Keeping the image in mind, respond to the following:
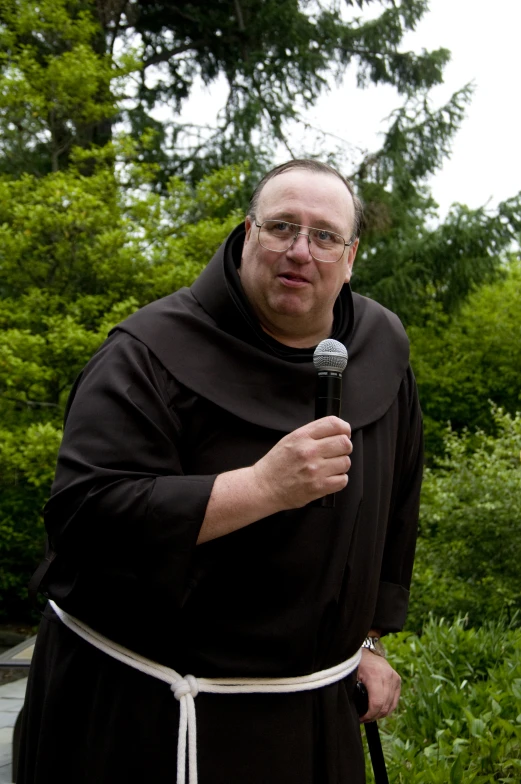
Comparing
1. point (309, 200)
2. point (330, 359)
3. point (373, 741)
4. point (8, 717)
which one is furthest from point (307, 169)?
point (8, 717)

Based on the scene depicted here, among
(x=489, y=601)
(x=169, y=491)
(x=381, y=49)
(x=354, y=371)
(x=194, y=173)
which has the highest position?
(x=381, y=49)

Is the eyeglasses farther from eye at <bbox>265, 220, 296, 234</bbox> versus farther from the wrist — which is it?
the wrist

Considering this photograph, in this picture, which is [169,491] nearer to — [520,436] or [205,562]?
[205,562]

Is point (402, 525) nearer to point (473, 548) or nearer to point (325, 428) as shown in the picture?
point (325, 428)

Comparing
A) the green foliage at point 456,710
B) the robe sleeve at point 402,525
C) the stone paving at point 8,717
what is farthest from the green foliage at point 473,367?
the robe sleeve at point 402,525

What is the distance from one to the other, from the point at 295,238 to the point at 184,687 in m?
1.10

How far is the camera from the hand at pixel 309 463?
182cm

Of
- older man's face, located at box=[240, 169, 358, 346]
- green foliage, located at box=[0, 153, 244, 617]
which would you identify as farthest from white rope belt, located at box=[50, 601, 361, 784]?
green foliage, located at box=[0, 153, 244, 617]

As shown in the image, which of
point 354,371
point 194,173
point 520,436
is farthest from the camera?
point 194,173

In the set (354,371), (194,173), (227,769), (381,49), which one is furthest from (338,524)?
(381,49)

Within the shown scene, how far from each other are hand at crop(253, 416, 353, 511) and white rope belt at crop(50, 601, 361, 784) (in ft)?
1.61

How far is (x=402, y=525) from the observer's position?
2.57 metres

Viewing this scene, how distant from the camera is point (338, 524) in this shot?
7.11 ft

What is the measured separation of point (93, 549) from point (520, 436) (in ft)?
25.6
